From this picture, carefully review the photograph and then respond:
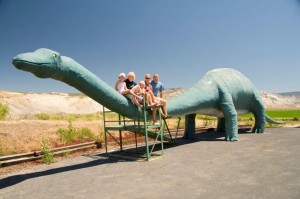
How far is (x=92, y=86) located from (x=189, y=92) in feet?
15.4

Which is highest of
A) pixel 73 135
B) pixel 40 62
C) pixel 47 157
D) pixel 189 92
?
pixel 40 62

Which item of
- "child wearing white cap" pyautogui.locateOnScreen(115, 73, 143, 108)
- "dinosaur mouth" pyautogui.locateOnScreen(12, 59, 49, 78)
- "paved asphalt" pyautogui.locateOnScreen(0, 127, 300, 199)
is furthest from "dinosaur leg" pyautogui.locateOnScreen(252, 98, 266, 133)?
"dinosaur mouth" pyautogui.locateOnScreen(12, 59, 49, 78)

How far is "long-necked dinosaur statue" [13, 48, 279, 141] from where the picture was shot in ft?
19.6

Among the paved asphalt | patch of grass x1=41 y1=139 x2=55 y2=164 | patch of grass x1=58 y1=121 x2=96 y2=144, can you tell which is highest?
patch of grass x1=58 y1=121 x2=96 y2=144

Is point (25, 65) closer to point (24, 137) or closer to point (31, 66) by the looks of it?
point (31, 66)

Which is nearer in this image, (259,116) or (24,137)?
(24,137)

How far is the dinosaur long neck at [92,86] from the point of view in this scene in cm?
654

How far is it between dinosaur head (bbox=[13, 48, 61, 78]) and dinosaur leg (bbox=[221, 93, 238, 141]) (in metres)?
7.47

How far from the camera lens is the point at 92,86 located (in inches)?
279

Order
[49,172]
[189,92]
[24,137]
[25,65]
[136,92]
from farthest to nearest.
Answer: [24,137], [189,92], [136,92], [49,172], [25,65]

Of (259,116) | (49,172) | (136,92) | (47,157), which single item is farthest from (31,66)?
(259,116)

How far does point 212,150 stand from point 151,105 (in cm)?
261

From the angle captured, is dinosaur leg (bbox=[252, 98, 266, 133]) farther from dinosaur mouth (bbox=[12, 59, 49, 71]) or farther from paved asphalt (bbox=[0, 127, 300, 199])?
dinosaur mouth (bbox=[12, 59, 49, 71])

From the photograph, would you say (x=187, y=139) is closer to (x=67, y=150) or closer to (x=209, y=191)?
(x=67, y=150)
